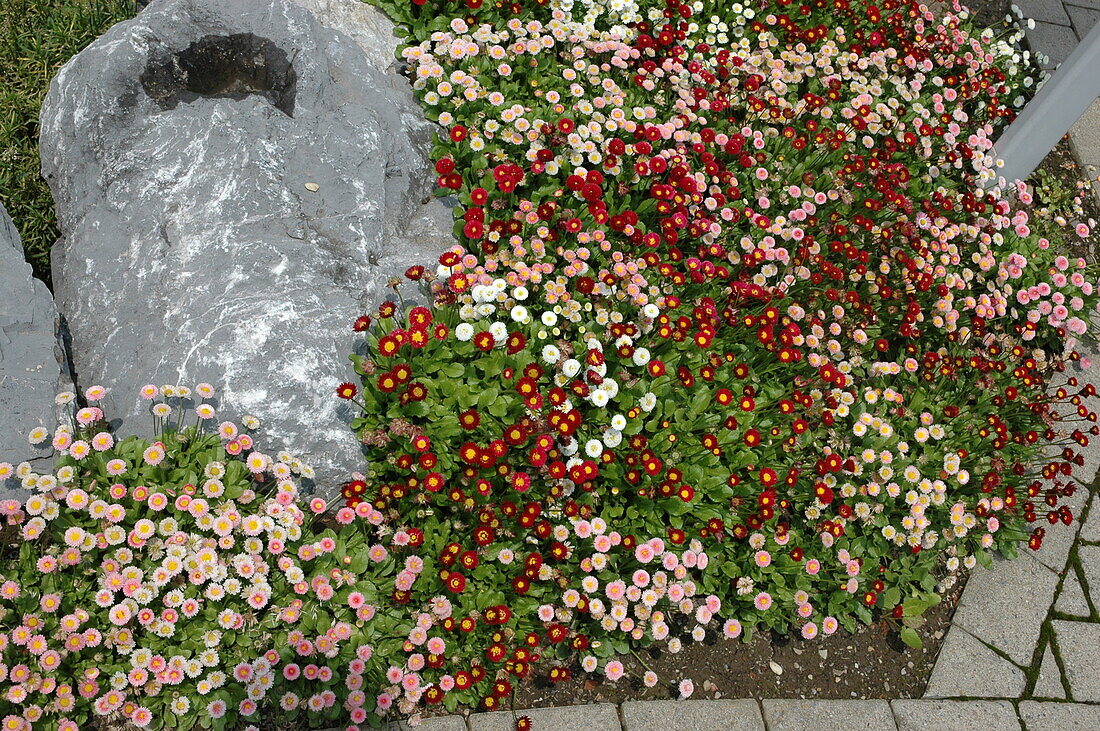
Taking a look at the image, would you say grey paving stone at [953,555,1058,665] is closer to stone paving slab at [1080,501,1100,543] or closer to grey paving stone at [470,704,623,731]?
stone paving slab at [1080,501,1100,543]

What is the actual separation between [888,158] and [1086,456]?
1903mm

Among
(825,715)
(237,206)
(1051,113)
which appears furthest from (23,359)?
(1051,113)

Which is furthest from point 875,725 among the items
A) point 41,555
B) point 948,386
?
point 41,555

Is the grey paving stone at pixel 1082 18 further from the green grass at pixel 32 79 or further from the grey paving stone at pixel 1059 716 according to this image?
the green grass at pixel 32 79

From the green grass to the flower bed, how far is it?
1.62m

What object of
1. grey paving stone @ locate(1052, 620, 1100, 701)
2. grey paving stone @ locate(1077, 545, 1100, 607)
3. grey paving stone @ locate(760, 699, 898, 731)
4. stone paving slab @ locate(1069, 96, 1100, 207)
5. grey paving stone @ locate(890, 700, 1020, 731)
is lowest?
grey paving stone @ locate(760, 699, 898, 731)

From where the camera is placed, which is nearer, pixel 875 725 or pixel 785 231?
pixel 875 725

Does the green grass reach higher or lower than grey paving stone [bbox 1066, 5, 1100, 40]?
lower

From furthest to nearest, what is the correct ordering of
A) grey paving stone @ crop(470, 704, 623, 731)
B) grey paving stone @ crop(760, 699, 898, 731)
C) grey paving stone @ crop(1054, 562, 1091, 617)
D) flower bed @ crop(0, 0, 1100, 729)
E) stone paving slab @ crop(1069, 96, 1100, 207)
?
stone paving slab @ crop(1069, 96, 1100, 207)
grey paving stone @ crop(1054, 562, 1091, 617)
grey paving stone @ crop(760, 699, 898, 731)
grey paving stone @ crop(470, 704, 623, 731)
flower bed @ crop(0, 0, 1100, 729)

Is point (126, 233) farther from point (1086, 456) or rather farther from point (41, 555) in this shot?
point (1086, 456)

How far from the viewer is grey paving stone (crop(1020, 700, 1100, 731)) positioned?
11.2ft

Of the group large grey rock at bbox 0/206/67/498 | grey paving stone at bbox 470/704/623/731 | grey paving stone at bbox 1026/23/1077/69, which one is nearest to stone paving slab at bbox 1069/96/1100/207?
grey paving stone at bbox 1026/23/1077/69

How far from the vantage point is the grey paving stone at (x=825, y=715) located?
10.6 ft

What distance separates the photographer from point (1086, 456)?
4383 millimetres
